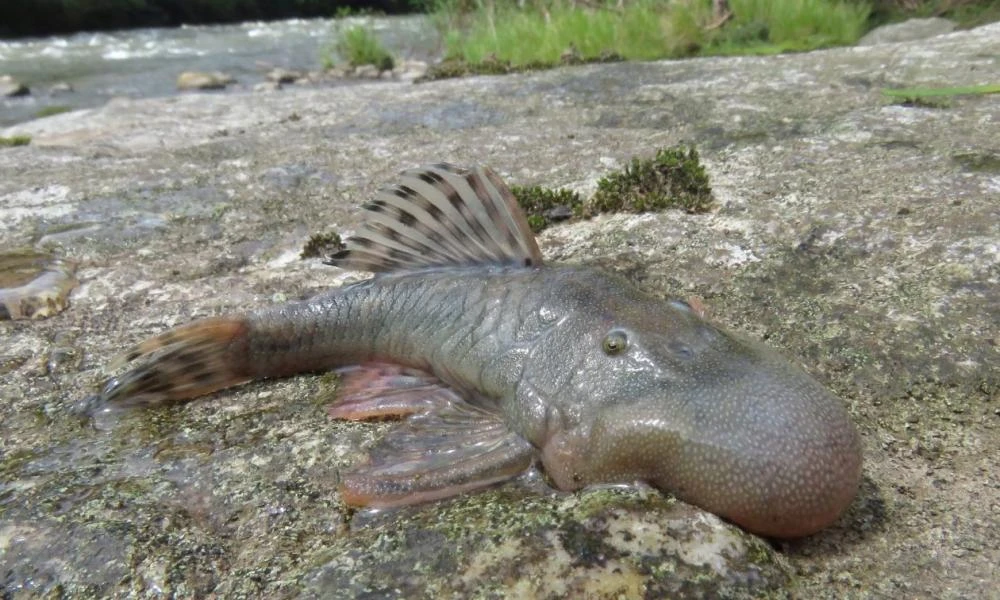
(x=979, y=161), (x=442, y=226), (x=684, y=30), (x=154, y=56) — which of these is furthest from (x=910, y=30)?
(x=154, y=56)

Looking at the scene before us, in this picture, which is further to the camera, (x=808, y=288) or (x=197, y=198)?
(x=197, y=198)

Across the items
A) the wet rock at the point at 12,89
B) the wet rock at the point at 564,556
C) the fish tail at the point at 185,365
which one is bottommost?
the wet rock at the point at 564,556

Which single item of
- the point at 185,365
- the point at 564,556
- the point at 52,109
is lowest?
the point at 564,556

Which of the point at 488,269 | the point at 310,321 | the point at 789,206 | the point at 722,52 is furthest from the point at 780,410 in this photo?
the point at 722,52

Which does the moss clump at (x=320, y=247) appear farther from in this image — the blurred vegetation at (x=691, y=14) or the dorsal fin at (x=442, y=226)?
the blurred vegetation at (x=691, y=14)

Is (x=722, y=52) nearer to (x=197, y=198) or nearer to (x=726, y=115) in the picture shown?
(x=726, y=115)

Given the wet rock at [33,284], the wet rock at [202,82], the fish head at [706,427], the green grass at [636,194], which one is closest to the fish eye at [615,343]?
the fish head at [706,427]

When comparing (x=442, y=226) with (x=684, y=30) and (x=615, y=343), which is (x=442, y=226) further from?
(x=684, y=30)
